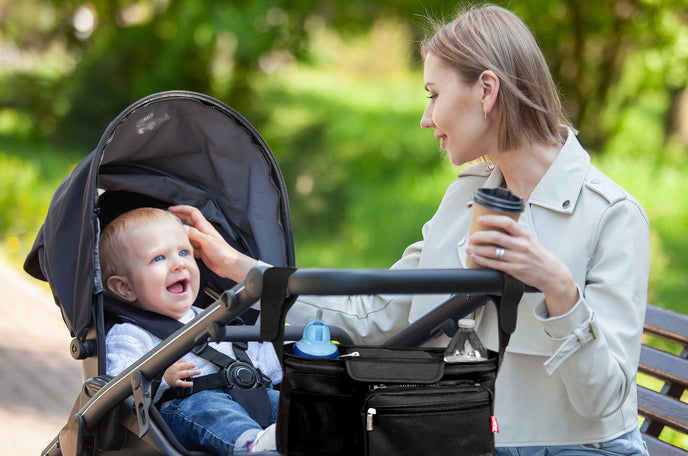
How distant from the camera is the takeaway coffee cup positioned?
1764mm

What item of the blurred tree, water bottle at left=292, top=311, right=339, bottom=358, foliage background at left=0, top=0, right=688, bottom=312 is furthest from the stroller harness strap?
the blurred tree

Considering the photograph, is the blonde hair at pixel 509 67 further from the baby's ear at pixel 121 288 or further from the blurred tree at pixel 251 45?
the blurred tree at pixel 251 45

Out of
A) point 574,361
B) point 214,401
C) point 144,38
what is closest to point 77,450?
point 214,401

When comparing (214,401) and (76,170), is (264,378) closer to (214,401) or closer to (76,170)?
(214,401)

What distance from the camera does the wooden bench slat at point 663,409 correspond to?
2.87 m

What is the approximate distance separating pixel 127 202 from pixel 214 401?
0.92 metres

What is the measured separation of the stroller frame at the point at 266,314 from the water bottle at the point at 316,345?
175mm

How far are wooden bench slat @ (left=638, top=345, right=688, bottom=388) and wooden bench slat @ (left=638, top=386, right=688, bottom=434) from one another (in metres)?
0.07

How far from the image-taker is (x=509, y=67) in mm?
2365

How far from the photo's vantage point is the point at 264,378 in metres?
Answer: 2.84

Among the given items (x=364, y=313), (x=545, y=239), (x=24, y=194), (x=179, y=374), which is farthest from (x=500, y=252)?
(x=24, y=194)

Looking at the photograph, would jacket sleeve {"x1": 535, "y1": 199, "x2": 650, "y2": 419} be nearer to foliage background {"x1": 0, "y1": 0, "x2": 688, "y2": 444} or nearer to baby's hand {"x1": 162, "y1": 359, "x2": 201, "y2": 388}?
baby's hand {"x1": 162, "y1": 359, "x2": 201, "y2": 388}

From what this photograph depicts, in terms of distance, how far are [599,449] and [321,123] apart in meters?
12.2

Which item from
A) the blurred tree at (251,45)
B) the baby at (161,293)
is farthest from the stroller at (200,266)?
→ the blurred tree at (251,45)
